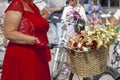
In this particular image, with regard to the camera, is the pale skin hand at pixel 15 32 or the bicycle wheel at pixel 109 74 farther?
the bicycle wheel at pixel 109 74

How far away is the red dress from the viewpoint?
418 cm

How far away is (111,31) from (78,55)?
1.33 ft

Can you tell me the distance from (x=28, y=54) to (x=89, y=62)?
551 mm

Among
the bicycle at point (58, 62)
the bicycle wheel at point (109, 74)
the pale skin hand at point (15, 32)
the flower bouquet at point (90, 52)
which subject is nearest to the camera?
the pale skin hand at point (15, 32)

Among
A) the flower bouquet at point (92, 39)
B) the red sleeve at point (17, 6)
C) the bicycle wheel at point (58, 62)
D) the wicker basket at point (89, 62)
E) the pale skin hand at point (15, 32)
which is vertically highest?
the red sleeve at point (17, 6)

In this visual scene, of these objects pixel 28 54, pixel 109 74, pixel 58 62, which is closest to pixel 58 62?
pixel 58 62

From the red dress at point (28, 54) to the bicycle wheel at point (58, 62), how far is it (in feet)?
8.07

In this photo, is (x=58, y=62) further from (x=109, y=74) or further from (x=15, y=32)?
(x=15, y=32)

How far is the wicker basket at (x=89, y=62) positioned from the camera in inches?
164

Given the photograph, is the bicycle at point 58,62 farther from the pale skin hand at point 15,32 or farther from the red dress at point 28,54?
the pale skin hand at point 15,32

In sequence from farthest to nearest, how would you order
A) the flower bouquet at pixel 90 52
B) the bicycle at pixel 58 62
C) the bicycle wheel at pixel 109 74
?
1. the bicycle at pixel 58 62
2. the bicycle wheel at pixel 109 74
3. the flower bouquet at pixel 90 52

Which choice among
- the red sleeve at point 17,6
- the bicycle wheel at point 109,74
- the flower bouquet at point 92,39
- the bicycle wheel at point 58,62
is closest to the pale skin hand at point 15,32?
the red sleeve at point 17,6

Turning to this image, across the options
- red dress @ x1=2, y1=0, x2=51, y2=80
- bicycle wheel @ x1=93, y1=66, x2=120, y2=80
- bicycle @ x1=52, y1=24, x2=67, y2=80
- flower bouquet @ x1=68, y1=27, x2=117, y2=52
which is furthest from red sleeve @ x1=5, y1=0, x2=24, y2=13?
bicycle @ x1=52, y1=24, x2=67, y2=80

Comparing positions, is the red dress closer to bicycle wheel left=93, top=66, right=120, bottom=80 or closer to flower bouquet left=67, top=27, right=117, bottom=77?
flower bouquet left=67, top=27, right=117, bottom=77
